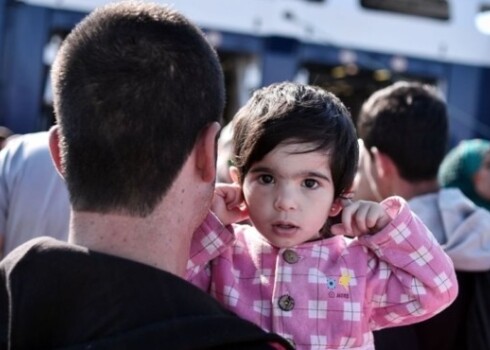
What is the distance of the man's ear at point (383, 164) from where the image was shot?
9.19ft

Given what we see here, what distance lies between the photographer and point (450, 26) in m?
7.59

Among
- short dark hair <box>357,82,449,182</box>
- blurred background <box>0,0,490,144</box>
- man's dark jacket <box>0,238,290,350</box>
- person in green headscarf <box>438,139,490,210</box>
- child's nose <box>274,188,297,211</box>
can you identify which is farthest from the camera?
blurred background <box>0,0,490,144</box>

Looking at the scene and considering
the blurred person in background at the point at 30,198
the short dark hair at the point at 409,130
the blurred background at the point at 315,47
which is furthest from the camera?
the blurred background at the point at 315,47

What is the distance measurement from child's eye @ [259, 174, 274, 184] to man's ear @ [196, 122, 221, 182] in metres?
0.33

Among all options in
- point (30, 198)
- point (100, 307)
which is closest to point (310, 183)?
point (100, 307)

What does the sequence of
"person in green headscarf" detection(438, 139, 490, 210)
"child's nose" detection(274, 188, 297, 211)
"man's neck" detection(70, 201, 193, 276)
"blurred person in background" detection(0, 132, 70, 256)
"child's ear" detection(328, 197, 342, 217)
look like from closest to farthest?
"man's neck" detection(70, 201, 193, 276) → "child's nose" detection(274, 188, 297, 211) → "child's ear" detection(328, 197, 342, 217) → "blurred person in background" detection(0, 132, 70, 256) → "person in green headscarf" detection(438, 139, 490, 210)

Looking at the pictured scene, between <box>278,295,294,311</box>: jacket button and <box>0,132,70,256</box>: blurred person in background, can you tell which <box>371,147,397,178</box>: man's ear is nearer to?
<box>0,132,70,256</box>: blurred person in background

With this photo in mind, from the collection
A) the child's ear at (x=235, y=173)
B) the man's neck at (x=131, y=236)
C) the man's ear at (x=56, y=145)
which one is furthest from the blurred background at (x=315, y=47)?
the man's neck at (x=131, y=236)

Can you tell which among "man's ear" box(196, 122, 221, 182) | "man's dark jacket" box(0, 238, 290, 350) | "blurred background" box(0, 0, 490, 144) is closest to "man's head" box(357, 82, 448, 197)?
"man's ear" box(196, 122, 221, 182)

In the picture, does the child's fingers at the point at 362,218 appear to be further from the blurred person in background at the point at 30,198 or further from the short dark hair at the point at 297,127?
the blurred person in background at the point at 30,198

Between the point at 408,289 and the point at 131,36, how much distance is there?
0.78 metres

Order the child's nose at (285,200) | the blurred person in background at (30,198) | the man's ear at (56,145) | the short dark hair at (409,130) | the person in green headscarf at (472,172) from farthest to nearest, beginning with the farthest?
the person in green headscarf at (472,172) < the short dark hair at (409,130) < the blurred person in background at (30,198) < the child's nose at (285,200) < the man's ear at (56,145)

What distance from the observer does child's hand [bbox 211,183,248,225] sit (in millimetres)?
1824

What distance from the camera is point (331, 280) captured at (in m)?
1.80
